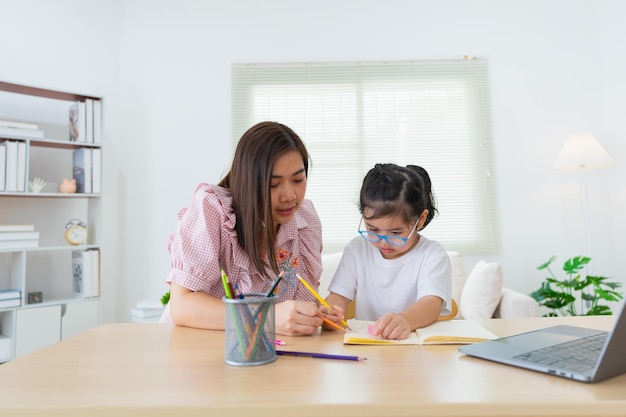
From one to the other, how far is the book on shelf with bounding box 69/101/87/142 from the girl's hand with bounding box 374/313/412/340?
2616mm

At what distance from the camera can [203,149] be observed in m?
3.32

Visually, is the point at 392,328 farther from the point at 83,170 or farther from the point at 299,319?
the point at 83,170

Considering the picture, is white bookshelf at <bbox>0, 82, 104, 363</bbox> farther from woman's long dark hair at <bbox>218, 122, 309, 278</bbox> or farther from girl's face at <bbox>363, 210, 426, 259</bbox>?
girl's face at <bbox>363, 210, 426, 259</bbox>

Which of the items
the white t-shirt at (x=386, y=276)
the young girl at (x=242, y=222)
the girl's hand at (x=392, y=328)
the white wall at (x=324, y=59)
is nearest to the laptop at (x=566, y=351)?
the girl's hand at (x=392, y=328)

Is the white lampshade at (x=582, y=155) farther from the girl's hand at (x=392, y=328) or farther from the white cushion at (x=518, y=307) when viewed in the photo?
the girl's hand at (x=392, y=328)

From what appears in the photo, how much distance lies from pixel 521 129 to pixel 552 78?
0.44 meters

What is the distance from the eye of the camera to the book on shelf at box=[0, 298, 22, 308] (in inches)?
99.3

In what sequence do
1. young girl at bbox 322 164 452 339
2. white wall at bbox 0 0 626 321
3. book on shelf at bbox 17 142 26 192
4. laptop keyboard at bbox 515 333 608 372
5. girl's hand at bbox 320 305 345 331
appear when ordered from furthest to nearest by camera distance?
white wall at bbox 0 0 626 321 < book on shelf at bbox 17 142 26 192 < young girl at bbox 322 164 452 339 < girl's hand at bbox 320 305 345 331 < laptop keyboard at bbox 515 333 608 372

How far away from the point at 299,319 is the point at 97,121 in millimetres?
2563

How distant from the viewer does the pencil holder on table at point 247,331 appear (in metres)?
0.68

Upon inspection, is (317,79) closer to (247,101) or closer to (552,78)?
(247,101)

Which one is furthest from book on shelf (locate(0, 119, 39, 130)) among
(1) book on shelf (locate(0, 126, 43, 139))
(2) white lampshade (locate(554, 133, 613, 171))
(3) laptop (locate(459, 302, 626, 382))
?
(2) white lampshade (locate(554, 133, 613, 171))

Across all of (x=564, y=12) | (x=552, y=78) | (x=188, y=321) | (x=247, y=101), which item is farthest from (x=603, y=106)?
(x=188, y=321)

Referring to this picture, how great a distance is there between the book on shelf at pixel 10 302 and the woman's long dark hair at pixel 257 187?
2.07m
